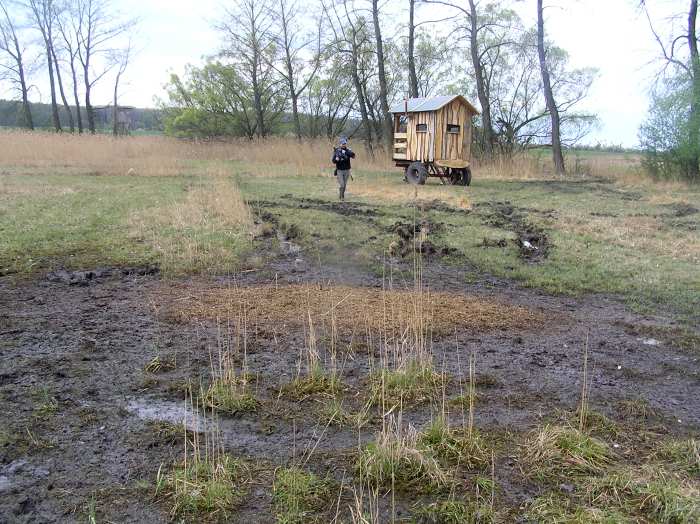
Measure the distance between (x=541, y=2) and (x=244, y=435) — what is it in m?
24.1

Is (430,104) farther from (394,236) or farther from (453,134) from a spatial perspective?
(394,236)

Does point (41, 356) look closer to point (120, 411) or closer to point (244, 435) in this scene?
point (120, 411)

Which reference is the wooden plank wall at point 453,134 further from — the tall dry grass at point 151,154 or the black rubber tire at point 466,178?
the tall dry grass at point 151,154

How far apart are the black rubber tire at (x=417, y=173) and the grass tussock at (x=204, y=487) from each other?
48.0 feet

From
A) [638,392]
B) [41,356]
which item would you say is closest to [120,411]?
[41,356]

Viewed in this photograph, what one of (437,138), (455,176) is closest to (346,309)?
(437,138)

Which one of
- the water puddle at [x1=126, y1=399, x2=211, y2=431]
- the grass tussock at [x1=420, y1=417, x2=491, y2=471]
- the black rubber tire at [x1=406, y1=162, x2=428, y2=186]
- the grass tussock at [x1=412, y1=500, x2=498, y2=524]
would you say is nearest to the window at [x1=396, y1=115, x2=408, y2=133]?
the black rubber tire at [x1=406, y1=162, x2=428, y2=186]

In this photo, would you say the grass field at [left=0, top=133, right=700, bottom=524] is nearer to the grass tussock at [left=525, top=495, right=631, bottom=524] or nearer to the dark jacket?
the grass tussock at [left=525, top=495, right=631, bottom=524]

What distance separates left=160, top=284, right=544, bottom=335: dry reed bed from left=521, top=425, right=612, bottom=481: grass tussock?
1.79 meters

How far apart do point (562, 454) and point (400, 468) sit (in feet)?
3.16

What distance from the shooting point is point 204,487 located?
9.69 feet

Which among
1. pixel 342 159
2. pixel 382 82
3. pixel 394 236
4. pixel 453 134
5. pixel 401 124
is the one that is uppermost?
→ pixel 382 82

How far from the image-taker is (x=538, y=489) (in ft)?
9.97

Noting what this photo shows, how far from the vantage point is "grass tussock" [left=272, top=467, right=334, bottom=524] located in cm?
281
